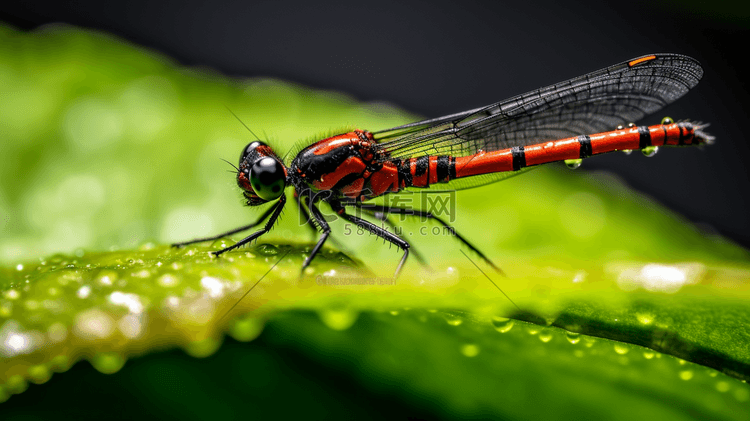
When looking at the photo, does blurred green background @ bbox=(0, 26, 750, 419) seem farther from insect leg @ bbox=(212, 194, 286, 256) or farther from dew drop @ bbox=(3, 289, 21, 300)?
insect leg @ bbox=(212, 194, 286, 256)

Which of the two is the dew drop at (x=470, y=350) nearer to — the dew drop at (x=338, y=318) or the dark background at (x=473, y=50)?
the dew drop at (x=338, y=318)

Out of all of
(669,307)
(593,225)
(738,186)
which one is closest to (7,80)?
(669,307)

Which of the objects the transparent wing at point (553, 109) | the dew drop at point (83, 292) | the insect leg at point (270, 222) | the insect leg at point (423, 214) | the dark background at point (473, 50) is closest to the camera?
the dew drop at point (83, 292)

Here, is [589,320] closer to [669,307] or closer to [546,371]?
[546,371]

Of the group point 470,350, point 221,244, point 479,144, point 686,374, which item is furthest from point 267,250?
point 479,144

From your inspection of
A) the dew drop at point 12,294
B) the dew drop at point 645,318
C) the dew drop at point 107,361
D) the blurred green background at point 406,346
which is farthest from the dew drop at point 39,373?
the dew drop at point 645,318
